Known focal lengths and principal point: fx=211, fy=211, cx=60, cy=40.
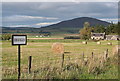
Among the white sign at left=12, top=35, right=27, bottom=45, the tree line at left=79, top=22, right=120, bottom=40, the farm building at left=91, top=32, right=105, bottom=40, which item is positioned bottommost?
the farm building at left=91, top=32, right=105, bottom=40

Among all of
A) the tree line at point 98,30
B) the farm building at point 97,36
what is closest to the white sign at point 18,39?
the tree line at point 98,30

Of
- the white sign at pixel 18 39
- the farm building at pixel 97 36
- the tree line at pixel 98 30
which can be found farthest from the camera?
the farm building at pixel 97 36

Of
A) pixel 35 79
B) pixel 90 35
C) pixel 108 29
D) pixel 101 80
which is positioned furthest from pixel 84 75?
pixel 108 29

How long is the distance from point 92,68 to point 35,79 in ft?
11.8

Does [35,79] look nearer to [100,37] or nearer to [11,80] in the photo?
[11,80]

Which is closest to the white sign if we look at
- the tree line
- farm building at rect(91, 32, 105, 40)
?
the tree line

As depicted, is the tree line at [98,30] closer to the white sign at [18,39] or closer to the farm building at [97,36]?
the farm building at [97,36]

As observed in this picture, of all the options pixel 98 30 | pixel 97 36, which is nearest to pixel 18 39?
pixel 97 36

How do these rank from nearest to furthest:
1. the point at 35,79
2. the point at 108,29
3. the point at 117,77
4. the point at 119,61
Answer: the point at 35,79, the point at 117,77, the point at 119,61, the point at 108,29

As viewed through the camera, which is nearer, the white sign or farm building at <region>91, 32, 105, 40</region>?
the white sign

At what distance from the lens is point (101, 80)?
9062 mm

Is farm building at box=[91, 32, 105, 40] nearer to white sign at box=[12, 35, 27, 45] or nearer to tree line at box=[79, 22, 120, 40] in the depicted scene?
tree line at box=[79, 22, 120, 40]

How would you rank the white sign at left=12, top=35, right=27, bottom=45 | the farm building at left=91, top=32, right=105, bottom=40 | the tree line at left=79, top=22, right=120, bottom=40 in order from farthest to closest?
the farm building at left=91, top=32, right=105, bottom=40, the tree line at left=79, top=22, right=120, bottom=40, the white sign at left=12, top=35, right=27, bottom=45

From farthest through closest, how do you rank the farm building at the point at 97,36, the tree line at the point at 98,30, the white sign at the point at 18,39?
the farm building at the point at 97,36 < the tree line at the point at 98,30 < the white sign at the point at 18,39
